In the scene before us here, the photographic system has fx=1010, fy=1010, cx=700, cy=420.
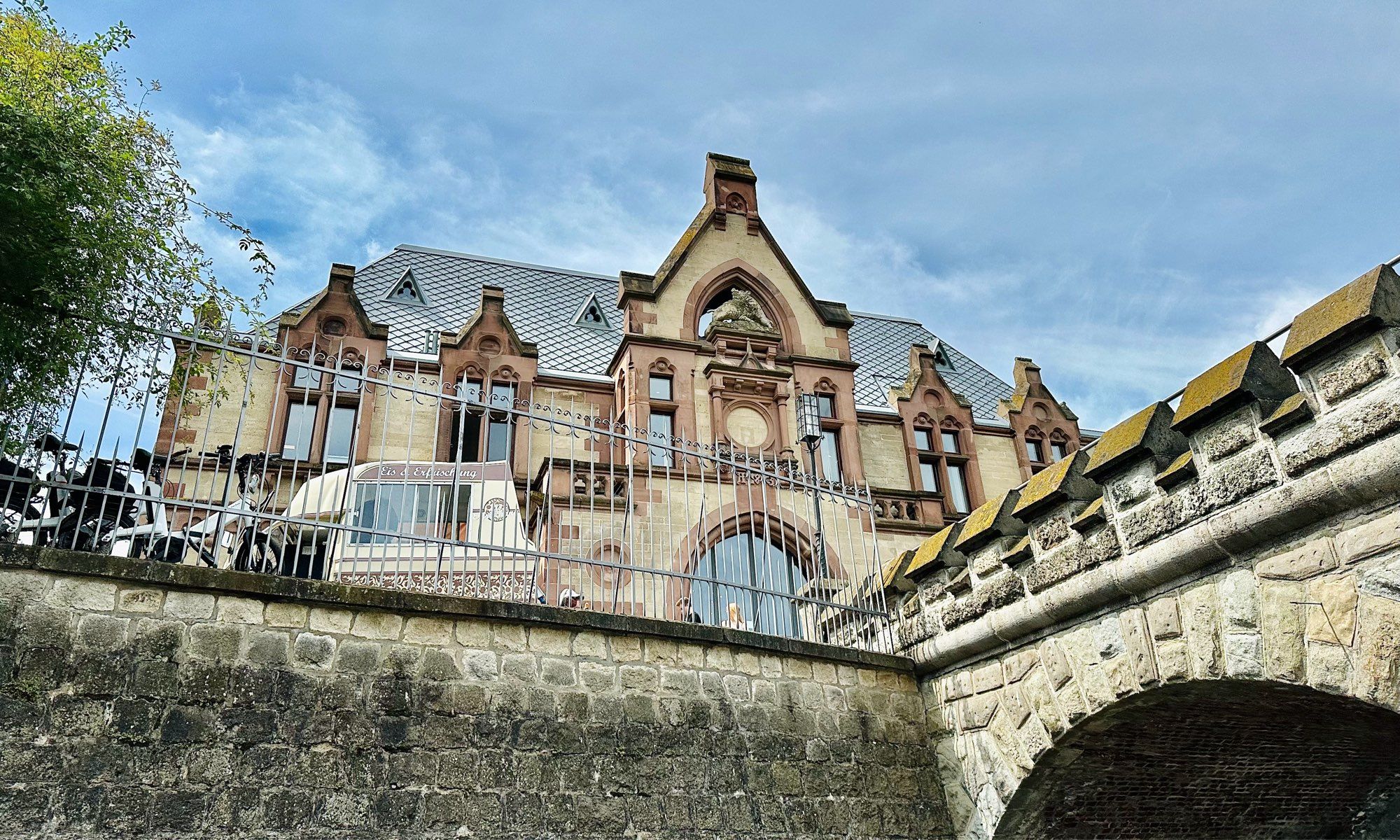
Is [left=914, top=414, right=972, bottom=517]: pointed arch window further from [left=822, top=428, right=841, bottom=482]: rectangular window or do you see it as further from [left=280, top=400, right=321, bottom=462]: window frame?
[left=280, top=400, right=321, bottom=462]: window frame

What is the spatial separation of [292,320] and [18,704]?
1368 centimetres

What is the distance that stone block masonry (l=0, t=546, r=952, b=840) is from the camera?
15.6 feet

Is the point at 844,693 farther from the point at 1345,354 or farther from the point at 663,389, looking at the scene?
the point at 663,389

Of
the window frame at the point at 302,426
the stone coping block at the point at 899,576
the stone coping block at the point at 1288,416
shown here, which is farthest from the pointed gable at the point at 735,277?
the stone coping block at the point at 1288,416

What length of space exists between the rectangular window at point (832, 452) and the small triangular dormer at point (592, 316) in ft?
20.1

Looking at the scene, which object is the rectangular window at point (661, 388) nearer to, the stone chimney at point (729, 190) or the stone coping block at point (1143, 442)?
the stone chimney at point (729, 190)

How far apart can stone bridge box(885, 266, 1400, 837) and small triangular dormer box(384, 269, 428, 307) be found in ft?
49.7

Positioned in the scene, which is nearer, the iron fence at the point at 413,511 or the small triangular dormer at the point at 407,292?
the iron fence at the point at 413,511

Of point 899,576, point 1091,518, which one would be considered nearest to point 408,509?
point 899,576

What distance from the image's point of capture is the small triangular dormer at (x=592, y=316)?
22.3 m

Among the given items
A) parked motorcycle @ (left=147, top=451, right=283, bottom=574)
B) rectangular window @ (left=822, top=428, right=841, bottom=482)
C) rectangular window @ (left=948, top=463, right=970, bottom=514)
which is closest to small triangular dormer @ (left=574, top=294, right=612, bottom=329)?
rectangular window @ (left=822, top=428, right=841, bottom=482)

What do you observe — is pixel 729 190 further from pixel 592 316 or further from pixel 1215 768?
pixel 1215 768

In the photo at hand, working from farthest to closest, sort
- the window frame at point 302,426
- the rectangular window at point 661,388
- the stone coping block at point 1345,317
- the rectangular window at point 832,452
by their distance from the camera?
the rectangular window at point 832,452 → the rectangular window at point 661,388 → the window frame at point 302,426 → the stone coping block at point 1345,317

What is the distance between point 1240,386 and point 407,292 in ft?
61.3
